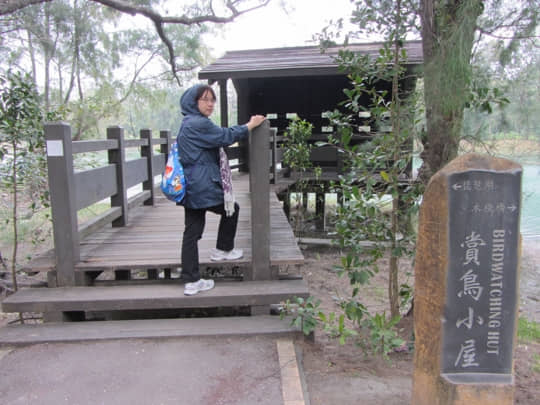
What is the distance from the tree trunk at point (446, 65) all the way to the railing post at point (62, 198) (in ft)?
9.44

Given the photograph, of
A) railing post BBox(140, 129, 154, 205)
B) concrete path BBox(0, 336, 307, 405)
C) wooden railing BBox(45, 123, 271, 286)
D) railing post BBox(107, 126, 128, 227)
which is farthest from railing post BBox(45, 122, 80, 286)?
railing post BBox(140, 129, 154, 205)

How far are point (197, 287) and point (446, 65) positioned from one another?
A: 8.20 feet

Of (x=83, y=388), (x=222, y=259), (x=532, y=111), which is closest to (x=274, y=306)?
(x=222, y=259)

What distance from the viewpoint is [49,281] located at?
11.7 feet

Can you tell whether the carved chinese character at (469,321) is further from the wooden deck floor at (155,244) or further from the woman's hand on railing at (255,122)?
the woman's hand on railing at (255,122)

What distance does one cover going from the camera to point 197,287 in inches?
134

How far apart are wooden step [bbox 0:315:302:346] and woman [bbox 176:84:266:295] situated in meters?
0.29

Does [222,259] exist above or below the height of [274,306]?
above

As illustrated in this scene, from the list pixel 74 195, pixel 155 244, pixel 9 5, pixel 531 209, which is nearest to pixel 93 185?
pixel 74 195

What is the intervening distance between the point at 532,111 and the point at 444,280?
2.27 meters


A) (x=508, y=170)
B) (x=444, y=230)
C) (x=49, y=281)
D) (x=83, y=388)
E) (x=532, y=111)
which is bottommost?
(x=83, y=388)

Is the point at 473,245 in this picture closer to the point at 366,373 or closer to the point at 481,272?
the point at 481,272

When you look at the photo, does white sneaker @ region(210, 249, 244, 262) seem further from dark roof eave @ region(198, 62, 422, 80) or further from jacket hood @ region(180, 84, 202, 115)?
dark roof eave @ region(198, 62, 422, 80)

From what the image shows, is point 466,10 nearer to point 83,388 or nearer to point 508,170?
point 508,170
